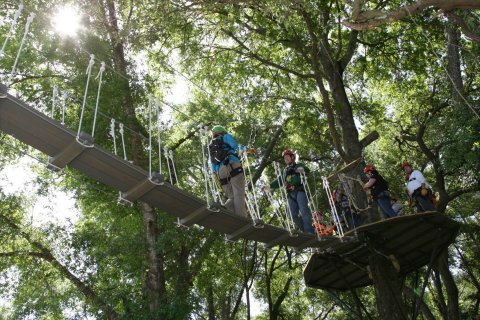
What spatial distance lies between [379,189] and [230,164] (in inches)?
119

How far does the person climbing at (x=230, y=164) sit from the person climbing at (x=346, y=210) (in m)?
2.90

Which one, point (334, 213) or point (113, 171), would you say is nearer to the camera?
point (113, 171)

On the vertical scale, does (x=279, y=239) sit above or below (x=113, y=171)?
below

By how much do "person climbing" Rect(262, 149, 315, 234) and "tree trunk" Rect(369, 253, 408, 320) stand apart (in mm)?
1372

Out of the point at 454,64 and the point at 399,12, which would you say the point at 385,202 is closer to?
the point at 399,12

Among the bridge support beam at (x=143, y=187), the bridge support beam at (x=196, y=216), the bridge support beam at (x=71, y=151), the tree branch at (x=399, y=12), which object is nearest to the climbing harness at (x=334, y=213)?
the bridge support beam at (x=196, y=216)

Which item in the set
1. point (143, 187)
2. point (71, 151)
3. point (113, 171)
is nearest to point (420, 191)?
point (143, 187)

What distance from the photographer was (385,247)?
8391 mm

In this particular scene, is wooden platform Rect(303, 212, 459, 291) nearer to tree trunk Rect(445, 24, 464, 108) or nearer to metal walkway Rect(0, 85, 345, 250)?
metal walkway Rect(0, 85, 345, 250)

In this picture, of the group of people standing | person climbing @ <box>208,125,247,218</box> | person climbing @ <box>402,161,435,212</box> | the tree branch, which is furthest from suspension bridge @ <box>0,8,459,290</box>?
the tree branch

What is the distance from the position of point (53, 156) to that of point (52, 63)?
22.2 feet

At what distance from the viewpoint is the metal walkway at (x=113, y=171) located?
4445mm

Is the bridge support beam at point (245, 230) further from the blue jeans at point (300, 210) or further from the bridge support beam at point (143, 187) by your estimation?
the blue jeans at point (300, 210)

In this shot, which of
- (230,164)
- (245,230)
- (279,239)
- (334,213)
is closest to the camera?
(245,230)
